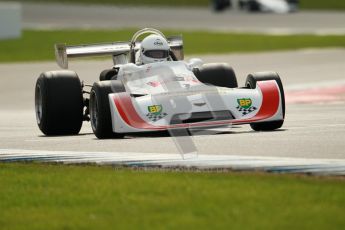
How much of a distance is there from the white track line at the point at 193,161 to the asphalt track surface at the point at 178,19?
30978 mm

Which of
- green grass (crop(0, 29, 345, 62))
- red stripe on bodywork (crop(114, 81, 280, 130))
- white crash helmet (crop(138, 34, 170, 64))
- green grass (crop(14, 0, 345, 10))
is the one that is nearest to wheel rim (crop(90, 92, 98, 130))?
red stripe on bodywork (crop(114, 81, 280, 130))

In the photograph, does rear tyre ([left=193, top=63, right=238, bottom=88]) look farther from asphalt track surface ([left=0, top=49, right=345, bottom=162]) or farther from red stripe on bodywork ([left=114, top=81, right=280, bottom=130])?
red stripe on bodywork ([left=114, top=81, right=280, bottom=130])

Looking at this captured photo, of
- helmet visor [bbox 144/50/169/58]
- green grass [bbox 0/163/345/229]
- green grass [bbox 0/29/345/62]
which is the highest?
green grass [bbox 0/163/345/229]

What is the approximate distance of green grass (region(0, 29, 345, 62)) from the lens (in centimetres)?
3634

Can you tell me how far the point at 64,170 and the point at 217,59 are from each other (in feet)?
70.3

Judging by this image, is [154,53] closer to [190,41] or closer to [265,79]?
[265,79]

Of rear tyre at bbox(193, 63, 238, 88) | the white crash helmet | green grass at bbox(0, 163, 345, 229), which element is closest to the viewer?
green grass at bbox(0, 163, 345, 229)

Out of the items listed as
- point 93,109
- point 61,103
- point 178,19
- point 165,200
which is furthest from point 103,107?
point 178,19

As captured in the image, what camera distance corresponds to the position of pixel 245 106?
14.4m

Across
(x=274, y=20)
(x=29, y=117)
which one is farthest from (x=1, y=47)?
(x=29, y=117)

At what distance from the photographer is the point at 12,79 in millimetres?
28766

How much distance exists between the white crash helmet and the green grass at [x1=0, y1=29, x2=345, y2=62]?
18828 mm

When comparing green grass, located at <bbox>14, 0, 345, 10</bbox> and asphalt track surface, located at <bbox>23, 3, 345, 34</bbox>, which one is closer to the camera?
asphalt track surface, located at <bbox>23, 3, 345, 34</bbox>

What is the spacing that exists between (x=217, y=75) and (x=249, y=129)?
Answer: 4.38 feet
